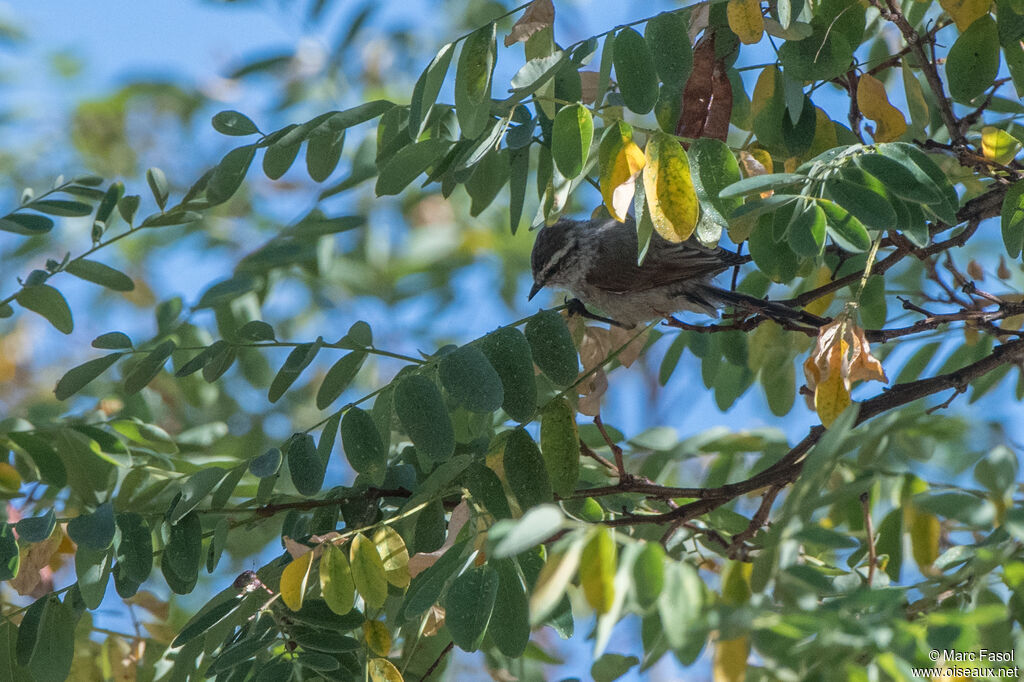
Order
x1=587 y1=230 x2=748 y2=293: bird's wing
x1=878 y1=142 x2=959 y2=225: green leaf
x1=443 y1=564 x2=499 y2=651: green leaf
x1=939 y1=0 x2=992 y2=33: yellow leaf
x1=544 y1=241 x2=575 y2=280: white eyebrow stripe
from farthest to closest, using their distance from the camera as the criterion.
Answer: x1=544 y1=241 x2=575 y2=280: white eyebrow stripe
x1=587 y1=230 x2=748 y2=293: bird's wing
x1=939 y1=0 x2=992 y2=33: yellow leaf
x1=878 y1=142 x2=959 y2=225: green leaf
x1=443 y1=564 x2=499 y2=651: green leaf

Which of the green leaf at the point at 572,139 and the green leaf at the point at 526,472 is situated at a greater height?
the green leaf at the point at 572,139

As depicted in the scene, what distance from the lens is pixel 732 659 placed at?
1.46 m

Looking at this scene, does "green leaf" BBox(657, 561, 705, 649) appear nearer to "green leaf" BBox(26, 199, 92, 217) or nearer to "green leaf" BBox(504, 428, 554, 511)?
"green leaf" BBox(504, 428, 554, 511)

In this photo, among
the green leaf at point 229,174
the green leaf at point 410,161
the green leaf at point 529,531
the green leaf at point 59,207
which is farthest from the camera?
the green leaf at point 59,207

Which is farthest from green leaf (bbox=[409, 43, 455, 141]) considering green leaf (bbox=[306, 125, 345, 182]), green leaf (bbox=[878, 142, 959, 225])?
green leaf (bbox=[878, 142, 959, 225])

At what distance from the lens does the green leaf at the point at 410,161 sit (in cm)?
229

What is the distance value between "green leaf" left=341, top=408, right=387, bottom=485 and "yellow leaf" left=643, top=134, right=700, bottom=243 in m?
0.76

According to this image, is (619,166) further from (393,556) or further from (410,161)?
(393,556)

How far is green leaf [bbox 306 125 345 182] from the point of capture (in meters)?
2.48

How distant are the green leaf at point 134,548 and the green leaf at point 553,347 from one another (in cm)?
94

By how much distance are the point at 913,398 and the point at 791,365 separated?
2.05ft

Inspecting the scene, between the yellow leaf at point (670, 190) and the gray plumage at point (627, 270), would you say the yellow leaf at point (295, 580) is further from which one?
the gray plumage at point (627, 270)

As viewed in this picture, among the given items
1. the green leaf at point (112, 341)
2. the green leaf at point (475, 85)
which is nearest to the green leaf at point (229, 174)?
the green leaf at point (112, 341)

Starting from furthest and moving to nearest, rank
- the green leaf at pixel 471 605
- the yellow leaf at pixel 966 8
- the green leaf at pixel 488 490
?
the yellow leaf at pixel 966 8 < the green leaf at pixel 488 490 < the green leaf at pixel 471 605
